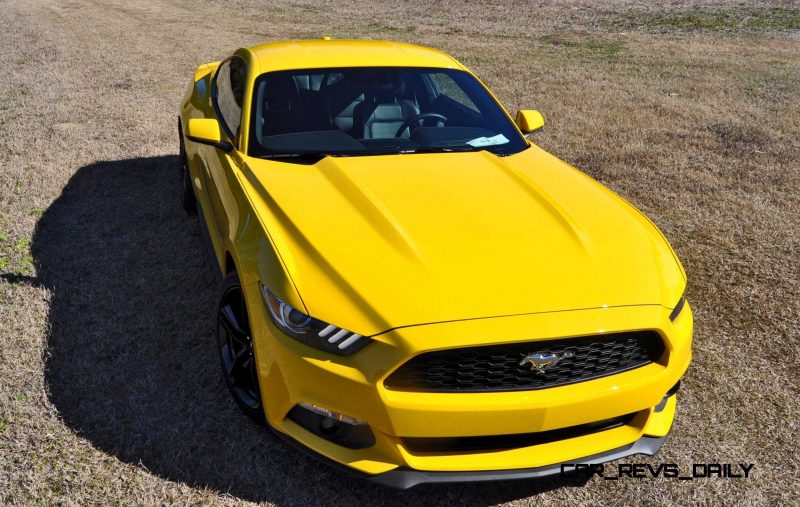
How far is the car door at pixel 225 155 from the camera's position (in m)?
3.44

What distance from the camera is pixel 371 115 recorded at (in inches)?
157

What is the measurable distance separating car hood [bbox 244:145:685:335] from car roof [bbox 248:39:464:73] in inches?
33.9

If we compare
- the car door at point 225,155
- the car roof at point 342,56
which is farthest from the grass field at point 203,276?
the car roof at point 342,56

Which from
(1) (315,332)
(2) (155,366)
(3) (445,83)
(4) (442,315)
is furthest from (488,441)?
(3) (445,83)

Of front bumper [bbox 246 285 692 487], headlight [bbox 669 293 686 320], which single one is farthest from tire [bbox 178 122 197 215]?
headlight [bbox 669 293 686 320]

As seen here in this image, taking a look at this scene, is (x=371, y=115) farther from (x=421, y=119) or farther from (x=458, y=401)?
(x=458, y=401)

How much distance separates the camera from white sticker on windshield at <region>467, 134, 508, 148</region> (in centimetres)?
384

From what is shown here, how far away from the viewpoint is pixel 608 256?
2758 millimetres

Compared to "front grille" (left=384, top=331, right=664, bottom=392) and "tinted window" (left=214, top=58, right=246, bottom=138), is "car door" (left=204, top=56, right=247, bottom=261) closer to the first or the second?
"tinted window" (left=214, top=58, right=246, bottom=138)

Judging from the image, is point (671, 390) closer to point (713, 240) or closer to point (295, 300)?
point (295, 300)

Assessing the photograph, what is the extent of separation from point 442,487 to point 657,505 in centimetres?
88

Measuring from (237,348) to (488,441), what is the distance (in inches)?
49.7

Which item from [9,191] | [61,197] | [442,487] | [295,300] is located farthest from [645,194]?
[9,191]

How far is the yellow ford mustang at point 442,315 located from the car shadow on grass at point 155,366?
0.82ft
